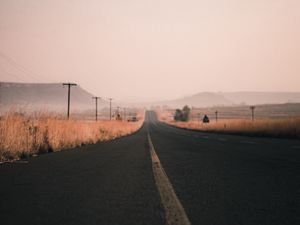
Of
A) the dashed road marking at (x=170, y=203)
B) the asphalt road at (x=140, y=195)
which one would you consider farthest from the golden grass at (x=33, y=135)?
the dashed road marking at (x=170, y=203)

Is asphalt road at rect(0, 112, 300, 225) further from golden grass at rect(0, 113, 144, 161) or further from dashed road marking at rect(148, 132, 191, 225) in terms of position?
golden grass at rect(0, 113, 144, 161)

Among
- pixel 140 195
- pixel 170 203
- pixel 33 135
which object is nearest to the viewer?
pixel 170 203

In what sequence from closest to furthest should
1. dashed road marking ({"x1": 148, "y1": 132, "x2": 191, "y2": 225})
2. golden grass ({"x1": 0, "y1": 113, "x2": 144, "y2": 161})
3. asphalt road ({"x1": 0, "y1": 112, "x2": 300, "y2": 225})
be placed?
dashed road marking ({"x1": 148, "y1": 132, "x2": 191, "y2": 225})
asphalt road ({"x1": 0, "y1": 112, "x2": 300, "y2": 225})
golden grass ({"x1": 0, "y1": 113, "x2": 144, "y2": 161})

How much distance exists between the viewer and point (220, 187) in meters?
4.71

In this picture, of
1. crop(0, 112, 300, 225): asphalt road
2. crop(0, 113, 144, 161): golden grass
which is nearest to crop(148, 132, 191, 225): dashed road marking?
crop(0, 112, 300, 225): asphalt road

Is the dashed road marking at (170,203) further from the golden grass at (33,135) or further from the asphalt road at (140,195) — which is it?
the golden grass at (33,135)

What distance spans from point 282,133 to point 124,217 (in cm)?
2425

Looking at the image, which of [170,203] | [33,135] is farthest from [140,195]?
[33,135]

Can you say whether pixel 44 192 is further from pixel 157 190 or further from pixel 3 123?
pixel 3 123

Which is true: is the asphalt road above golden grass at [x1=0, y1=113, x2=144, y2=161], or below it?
below

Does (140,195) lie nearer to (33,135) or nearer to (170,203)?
(170,203)

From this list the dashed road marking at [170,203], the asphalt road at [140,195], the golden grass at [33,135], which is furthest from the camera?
the golden grass at [33,135]

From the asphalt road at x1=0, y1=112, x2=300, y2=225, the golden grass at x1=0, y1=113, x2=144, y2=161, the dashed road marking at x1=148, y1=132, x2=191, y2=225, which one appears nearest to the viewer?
the dashed road marking at x1=148, y1=132, x2=191, y2=225

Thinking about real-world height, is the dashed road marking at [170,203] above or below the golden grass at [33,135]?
below
